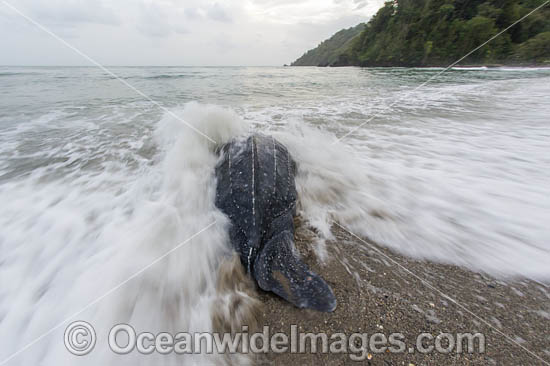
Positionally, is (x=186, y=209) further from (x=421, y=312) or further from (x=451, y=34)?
(x=451, y=34)

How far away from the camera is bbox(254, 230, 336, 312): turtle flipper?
57.7 inches

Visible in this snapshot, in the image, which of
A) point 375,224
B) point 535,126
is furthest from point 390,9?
point 375,224

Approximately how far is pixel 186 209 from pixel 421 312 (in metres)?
2.45

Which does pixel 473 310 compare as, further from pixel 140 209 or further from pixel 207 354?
pixel 140 209

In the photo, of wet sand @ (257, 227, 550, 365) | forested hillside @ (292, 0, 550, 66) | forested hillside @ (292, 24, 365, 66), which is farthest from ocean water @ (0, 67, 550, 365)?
forested hillside @ (292, 24, 365, 66)

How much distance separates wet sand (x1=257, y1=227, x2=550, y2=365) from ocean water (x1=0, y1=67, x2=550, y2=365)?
20 centimetres

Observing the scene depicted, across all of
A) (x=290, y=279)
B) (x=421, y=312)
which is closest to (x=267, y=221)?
(x=290, y=279)

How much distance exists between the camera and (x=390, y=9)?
60.8 metres

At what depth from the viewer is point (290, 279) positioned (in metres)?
1.55

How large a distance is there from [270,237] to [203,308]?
76 cm

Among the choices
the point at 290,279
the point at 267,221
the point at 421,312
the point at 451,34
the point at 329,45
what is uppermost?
the point at 329,45

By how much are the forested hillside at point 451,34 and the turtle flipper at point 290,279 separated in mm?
45900

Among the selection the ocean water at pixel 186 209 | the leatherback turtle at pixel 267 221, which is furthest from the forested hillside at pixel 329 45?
the leatherback turtle at pixel 267 221

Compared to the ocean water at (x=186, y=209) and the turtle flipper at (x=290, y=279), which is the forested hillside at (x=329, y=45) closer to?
the ocean water at (x=186, y=209)
